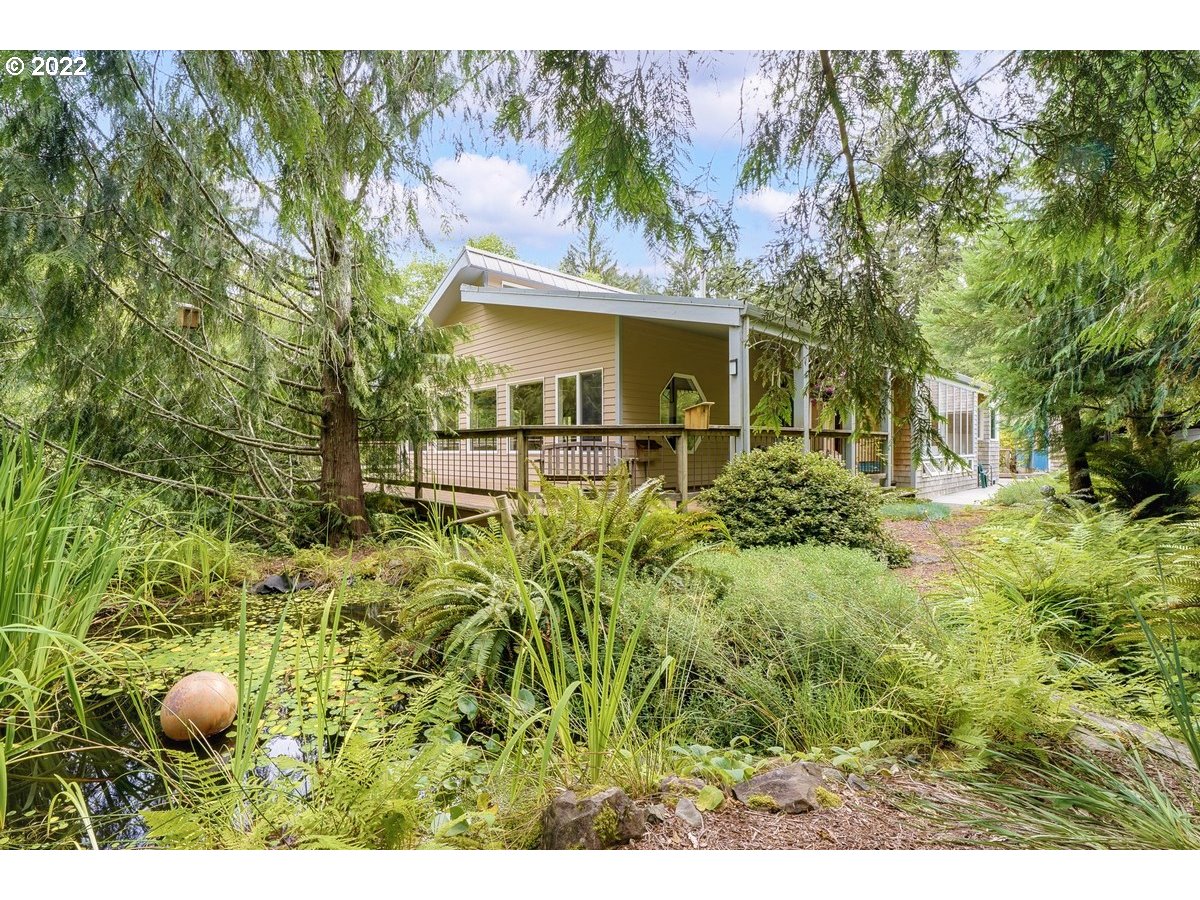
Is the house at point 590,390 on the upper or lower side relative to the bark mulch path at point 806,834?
upper

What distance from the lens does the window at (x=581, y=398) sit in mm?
6324

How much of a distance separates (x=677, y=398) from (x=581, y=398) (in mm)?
1122

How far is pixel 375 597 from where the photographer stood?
281 centimetres

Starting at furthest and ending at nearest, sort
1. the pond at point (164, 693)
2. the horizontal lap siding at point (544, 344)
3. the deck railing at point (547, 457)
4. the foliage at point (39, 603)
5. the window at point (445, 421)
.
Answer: the horizontal lap siding at point (544, 344)
the deck railing at point (547, 457)
the window at point (445, 421)
the foliage at point (39, 603)
the pond at point (164, 693)

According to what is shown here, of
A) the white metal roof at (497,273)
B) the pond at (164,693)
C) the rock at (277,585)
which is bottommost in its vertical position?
the pond at (164,693)

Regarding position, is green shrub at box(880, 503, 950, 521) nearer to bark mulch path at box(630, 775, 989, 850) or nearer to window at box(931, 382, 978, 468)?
bark mulch path at box(630, 775, 989, 850)

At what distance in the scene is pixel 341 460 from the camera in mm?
4285

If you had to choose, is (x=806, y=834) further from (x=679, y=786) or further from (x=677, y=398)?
(x=677, y=398)

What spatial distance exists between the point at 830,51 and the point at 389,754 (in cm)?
245

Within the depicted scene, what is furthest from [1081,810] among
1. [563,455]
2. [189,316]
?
[563,455]

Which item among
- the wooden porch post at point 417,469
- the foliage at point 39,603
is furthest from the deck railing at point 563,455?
the foliage at point 39,603

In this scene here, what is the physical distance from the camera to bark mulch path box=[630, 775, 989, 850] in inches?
43.4

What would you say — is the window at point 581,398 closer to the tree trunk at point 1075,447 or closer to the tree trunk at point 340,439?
the tree trunk at point 340,439

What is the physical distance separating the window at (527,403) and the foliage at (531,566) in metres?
4.04
